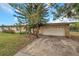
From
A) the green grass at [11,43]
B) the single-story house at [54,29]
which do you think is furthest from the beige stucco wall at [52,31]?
the green grass at [11,43]

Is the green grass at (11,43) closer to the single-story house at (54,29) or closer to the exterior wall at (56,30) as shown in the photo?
the single-story house at (54,29)

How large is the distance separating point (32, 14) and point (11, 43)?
1.36 feet

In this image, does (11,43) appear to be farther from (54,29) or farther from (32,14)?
(54,29)

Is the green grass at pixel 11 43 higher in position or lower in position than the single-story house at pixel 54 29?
lower

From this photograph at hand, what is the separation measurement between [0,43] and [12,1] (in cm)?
50

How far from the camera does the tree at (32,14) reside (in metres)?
1.70

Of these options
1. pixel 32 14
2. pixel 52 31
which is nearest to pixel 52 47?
pixel 52 31

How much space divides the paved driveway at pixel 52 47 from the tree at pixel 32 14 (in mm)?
141

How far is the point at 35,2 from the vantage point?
1.68 m

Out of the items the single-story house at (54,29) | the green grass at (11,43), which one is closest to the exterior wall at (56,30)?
the single-story house at (54,29)

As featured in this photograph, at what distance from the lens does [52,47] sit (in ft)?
5.53

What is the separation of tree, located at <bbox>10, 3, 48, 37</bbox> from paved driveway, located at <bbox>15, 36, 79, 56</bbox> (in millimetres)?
141

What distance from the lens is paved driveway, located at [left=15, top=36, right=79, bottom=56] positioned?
1.67m

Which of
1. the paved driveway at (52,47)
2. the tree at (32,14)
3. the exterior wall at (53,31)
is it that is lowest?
the paved driveway at (52,47)
